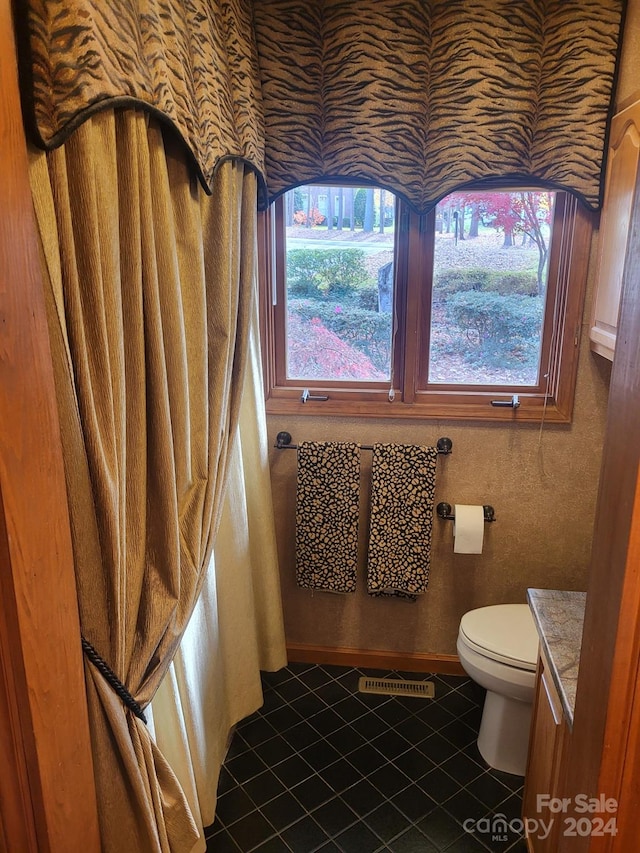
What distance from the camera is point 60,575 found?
102 centimetres

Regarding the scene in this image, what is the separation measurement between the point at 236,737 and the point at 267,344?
1.42 m

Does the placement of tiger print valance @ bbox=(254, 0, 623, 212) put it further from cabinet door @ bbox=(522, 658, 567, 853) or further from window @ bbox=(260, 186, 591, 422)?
cabinet door @ bbox=(522, 658, 567, 853)

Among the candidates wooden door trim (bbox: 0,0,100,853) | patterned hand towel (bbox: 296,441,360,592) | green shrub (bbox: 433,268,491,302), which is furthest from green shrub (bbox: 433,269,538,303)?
wooden door trim (bbox: 0,0,100,853)

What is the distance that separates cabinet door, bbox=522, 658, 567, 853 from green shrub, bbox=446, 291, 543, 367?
3.62 ft

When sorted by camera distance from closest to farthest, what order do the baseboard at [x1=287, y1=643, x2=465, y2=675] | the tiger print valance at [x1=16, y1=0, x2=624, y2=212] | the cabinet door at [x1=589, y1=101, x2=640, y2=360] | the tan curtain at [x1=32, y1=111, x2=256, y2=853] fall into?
the tan curtain at [x1=32, y1=111, x2=256, y2=853] → the cabinet door at [x1=589, y1=101, x2=640, y2=360] → the tiger print valance at [x1=16, y1=0, x2=624, y2=212] → the baseboard at [x1=287, y1=643, x2=465, y2=675]

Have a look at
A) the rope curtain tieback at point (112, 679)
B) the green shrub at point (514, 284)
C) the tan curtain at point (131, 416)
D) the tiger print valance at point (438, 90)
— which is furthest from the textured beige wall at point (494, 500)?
the rope curtain tieback at point (112, 679)

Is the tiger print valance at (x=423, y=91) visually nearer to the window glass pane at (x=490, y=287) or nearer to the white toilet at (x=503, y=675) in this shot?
the window glass pane at (x=490, y=287)

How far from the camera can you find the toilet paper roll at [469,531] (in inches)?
94.2

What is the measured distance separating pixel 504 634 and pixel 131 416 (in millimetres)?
1523

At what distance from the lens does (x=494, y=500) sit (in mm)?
2480

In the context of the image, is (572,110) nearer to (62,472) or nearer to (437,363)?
(437,363)

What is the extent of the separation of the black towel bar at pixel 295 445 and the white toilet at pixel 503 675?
60 centimetres

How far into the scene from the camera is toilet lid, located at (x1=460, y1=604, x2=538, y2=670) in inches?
81.5

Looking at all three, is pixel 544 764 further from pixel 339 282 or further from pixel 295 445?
pixel 339 282
